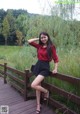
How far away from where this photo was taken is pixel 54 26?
12.9m

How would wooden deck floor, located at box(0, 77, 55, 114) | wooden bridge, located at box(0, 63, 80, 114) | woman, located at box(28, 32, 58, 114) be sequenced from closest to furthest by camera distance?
1. wooden bridge, located at box(0, 63, 80, 114)
2. woman, located at box(28, 32, 58, 114)
3. wooden deck floor, located at box(0, 77, 55, 114)

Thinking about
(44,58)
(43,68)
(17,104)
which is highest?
(44,58)

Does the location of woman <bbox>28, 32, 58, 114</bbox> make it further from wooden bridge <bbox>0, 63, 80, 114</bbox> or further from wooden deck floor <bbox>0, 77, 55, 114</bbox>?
wooden deck floor <bbox>0, 77, 55, 114</bbox>

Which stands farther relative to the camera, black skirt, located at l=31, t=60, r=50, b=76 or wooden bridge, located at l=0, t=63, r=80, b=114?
black skirt, located at l=31, t=60, r=50, b=76

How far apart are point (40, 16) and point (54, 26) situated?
1.74 meters

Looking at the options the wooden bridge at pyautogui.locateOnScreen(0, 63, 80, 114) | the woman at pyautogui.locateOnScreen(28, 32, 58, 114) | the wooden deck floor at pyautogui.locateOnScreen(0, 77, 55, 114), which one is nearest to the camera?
the wooden bridge at pyautogui.locateOnScreen(0, 63, 80, 114)

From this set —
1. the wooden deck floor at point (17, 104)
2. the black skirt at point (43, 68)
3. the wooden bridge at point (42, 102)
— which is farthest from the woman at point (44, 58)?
the wooden deck floor at point (17, 104)

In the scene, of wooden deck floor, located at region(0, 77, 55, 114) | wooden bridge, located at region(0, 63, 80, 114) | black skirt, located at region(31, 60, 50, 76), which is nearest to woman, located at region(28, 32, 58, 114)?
black skirt, located at region(31, 60, 50, 76)

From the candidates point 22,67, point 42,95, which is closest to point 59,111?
point 42,95

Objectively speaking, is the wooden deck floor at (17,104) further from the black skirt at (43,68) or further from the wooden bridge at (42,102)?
the black skirt at (43,68)

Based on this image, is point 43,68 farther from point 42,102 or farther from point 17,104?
point 17,104

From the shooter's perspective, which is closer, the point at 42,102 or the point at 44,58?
the point at 44,58

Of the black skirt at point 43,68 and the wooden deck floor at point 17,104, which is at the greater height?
the black skirt at point 43,68

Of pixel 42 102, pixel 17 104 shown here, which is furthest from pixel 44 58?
pixel 17 104
